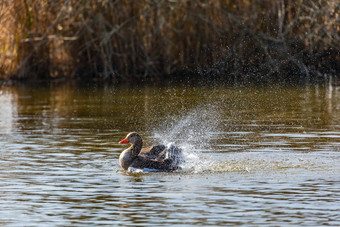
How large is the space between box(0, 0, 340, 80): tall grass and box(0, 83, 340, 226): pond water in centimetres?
529

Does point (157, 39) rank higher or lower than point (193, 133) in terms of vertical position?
higher

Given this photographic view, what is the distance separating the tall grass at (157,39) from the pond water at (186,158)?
17.3 ft

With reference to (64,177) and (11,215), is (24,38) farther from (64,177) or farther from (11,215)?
(11,215)

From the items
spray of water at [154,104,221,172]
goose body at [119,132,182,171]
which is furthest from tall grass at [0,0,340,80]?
goose body at [119,132,182,171]

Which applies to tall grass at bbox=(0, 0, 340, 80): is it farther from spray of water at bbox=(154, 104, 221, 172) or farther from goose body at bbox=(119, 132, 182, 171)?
goose body at bbox=(119, 132, 182, 171)

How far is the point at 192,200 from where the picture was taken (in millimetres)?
11062

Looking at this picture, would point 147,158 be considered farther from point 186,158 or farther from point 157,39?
point 157,39

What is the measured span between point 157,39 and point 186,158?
18242 millimetres

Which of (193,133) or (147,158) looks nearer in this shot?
(147,158)

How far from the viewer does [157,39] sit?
3177 centimetres

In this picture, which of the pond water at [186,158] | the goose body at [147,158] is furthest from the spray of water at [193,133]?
the goose body at [147,158]

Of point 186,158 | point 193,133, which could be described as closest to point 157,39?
point 193,133

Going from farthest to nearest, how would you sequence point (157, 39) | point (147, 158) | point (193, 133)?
point (157, 39) < point (193, 133) < point (147, 158)

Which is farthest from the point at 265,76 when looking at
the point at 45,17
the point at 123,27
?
the point at 45,17
